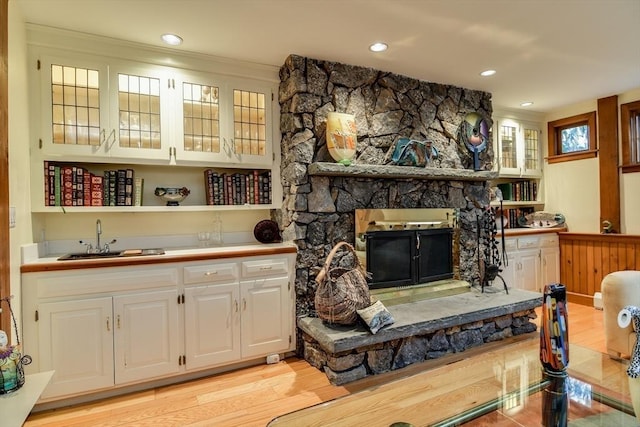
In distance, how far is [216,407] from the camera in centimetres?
222

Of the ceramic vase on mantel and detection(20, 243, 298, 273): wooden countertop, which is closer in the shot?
the ceramic vase on mantel

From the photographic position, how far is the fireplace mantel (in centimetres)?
279

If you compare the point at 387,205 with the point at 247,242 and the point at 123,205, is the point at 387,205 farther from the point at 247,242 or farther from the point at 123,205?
the point at 123,205

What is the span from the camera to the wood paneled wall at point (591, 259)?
3.89 metres

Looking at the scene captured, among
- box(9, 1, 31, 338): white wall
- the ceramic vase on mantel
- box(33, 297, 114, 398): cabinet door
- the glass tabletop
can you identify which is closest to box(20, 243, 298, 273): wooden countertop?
box(9, 1, 31, 338): white wall

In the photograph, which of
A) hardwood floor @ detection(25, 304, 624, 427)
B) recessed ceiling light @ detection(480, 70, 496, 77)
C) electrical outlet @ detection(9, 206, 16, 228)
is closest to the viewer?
electrical outlet @ detection(9, 206, 16, 228)

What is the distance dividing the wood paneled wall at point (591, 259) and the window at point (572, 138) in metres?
1.05

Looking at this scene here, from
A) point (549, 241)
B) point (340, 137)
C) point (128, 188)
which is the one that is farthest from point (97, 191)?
point (549, 241)

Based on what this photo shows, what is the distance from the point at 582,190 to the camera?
4438mm

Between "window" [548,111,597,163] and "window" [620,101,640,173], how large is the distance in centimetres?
31

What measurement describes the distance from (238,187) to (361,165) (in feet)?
3.59

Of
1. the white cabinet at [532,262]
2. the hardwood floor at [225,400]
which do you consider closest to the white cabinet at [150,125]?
the hardwood floor at [225,400]

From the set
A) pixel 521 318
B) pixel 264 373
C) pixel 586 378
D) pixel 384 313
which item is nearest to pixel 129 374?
pixel 264 373

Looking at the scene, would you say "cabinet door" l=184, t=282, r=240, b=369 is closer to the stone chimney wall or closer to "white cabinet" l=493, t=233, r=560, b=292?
the stone chimney wall
